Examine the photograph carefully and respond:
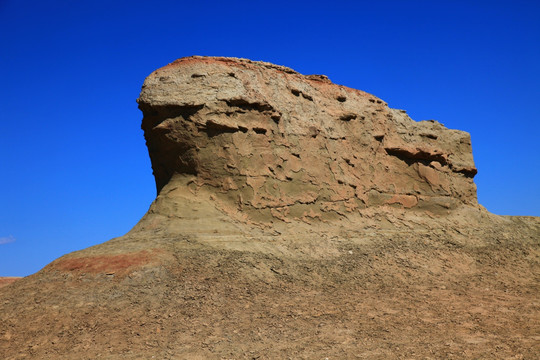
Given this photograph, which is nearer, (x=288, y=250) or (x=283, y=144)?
(x=288, y=250)

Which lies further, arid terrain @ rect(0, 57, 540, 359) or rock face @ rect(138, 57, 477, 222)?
rock face @ rect(138, 57, 477, 222)

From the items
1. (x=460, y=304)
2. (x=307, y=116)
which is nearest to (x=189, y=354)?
(x=460, y=304)

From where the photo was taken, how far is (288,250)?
941 centimetres

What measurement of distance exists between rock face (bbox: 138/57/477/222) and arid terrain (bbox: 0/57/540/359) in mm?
36

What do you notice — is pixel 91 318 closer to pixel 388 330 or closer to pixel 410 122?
pixel 388 330

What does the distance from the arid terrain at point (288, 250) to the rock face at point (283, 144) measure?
36 mm

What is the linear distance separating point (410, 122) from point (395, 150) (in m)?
1.44

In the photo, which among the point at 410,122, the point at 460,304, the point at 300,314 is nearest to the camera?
the point at 300,314

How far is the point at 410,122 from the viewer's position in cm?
1323

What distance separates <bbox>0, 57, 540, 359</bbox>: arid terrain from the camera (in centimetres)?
677

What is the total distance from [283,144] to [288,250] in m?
2.53

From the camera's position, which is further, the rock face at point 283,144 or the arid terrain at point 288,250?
the rock face at point 283,144

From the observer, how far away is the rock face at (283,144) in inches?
390

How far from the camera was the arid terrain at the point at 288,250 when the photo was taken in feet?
22.2
